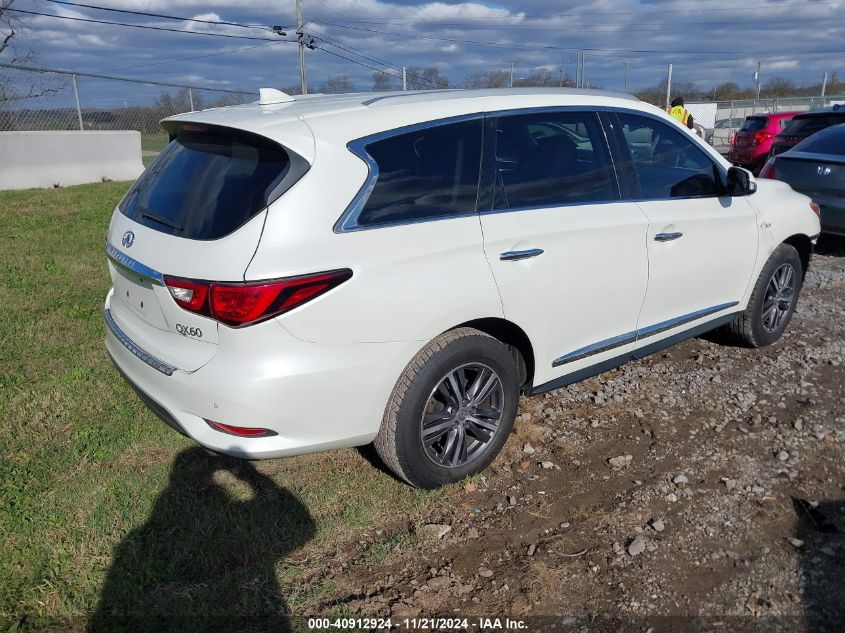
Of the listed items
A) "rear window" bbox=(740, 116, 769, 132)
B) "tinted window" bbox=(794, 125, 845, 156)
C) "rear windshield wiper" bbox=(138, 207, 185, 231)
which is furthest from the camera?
"rear window" bbox=(740, 116, 769, 132)

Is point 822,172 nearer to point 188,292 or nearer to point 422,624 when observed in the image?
point 422,624

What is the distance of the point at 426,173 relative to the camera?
306 centimetres

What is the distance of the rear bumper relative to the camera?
2.64m

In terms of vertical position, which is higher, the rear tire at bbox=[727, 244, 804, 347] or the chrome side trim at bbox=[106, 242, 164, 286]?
the chrome side trim at bbox=[106, 242, 164, 286]

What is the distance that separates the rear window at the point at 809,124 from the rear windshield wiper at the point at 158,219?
1266 centimetres

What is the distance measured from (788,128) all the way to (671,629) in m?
12.8

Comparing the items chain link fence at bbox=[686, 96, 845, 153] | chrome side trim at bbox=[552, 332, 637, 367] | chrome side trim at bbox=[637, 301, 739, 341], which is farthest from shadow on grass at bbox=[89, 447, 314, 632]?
chain link fence at bbox=[686, 96, 845, 153]

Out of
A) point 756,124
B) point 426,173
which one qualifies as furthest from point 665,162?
point 756,124

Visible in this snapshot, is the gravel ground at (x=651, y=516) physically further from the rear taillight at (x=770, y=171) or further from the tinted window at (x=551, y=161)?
the rear taillight at (x=770, y=171)

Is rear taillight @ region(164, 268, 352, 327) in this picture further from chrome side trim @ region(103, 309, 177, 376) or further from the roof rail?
the roof rail

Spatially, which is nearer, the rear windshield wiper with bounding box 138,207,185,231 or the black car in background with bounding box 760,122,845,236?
the rear windshield wiper with bounding box 138,207,185,231

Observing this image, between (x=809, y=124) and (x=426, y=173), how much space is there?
12344 mm

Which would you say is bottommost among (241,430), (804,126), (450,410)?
(450,410)

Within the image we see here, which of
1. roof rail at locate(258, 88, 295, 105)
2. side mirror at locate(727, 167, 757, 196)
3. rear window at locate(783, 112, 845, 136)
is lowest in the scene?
rear window at locate(783, 112, 845, 136)
